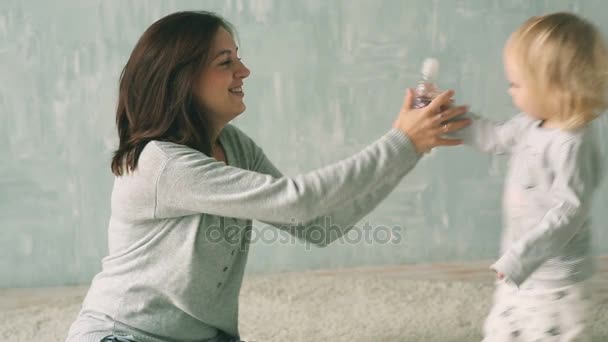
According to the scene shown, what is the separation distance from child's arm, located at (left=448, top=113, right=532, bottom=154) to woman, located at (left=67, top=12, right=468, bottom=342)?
0.10ft

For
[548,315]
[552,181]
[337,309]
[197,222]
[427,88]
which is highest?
[427,88]

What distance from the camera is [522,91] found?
1.29 metres

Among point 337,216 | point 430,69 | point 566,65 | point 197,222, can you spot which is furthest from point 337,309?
point 566,65

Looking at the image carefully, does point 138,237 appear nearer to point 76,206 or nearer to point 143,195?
point 143,195

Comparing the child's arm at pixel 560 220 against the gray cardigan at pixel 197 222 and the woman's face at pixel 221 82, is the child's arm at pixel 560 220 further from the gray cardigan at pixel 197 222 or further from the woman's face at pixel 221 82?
the woman's face at pixel 221 82

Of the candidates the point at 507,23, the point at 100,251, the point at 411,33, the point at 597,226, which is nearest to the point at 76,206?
the point at 100,251

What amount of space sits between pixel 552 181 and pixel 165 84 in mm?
668

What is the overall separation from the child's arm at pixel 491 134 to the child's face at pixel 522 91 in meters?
0.07

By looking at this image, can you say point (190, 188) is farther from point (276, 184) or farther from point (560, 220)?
point (560, 220)

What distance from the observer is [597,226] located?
2.37 metres

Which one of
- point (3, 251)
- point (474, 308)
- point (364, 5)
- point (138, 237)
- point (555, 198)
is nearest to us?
point (555, 198)

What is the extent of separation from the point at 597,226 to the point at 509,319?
46.8 inches

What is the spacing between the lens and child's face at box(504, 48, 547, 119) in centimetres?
128

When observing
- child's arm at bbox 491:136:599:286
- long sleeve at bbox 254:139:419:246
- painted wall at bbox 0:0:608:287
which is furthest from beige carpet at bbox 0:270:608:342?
child's arm at bbox 491:136:599:286
